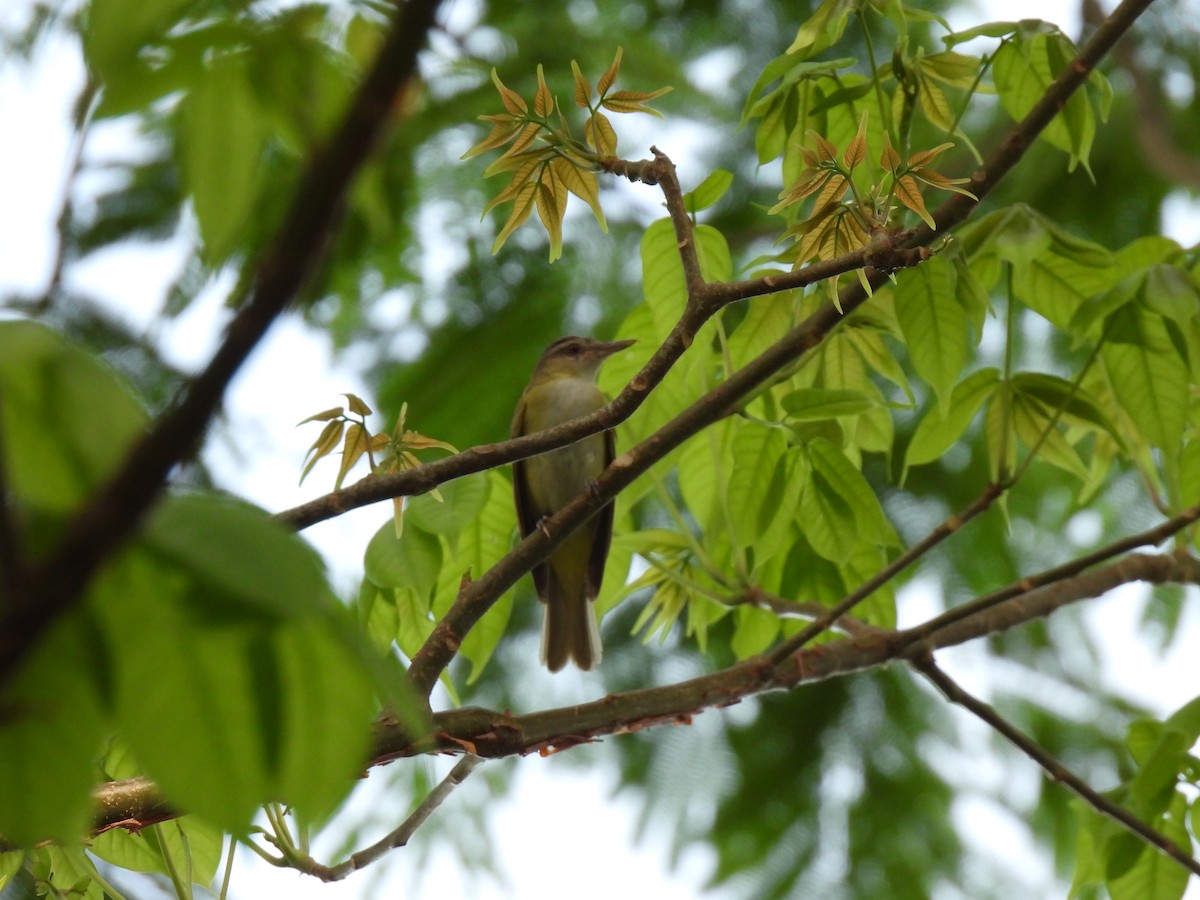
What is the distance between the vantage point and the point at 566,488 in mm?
4805

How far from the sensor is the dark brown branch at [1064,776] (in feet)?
6.51

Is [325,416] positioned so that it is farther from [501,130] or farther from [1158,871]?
[1158,871]

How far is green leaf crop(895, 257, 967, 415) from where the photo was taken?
196 centimetres

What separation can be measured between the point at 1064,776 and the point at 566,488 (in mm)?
2921

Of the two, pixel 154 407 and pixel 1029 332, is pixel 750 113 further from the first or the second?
pixel 1029 332

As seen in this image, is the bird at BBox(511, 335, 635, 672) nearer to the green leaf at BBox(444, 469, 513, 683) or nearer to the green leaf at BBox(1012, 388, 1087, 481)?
the green leaf at BBox(444, 469, 513, 683)

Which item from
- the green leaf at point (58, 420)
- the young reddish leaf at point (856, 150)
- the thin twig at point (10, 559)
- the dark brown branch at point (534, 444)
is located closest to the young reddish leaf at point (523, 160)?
the dark brown branch at point (534, 444)

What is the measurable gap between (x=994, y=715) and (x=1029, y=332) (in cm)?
240

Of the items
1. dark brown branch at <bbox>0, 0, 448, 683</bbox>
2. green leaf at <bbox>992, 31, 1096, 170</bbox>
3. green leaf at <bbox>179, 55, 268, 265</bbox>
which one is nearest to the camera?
dark brown branch at <bbox>0, 0, 448, 683</bbox>

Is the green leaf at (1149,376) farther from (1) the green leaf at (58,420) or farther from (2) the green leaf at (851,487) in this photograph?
(1) the green leaf at (58,420)

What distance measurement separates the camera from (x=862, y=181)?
210 centimetres

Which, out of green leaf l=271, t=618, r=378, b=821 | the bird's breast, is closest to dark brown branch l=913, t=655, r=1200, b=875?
green leaf l=271, t=618, r=378, b=821

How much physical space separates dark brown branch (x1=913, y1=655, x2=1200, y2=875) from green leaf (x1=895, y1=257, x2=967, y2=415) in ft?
1.72

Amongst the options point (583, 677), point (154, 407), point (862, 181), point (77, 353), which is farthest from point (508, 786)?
point (77, 353)
